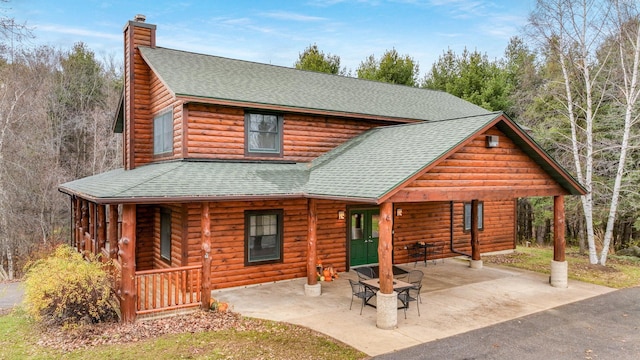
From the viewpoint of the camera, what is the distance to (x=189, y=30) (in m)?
38.1

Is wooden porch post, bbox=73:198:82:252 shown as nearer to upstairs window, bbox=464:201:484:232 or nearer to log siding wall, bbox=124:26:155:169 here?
log siding wall, bbox=124:26:155:169

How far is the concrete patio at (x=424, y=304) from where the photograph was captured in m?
7.79

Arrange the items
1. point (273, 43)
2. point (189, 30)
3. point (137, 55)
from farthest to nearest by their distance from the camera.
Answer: point (273, 43) → point (189, 30) → point (137, 55)

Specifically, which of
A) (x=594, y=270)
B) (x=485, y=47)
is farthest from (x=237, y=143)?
(x=485, y=47)

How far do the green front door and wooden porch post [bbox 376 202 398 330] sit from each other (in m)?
4.80

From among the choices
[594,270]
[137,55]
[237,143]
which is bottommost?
[594,270]

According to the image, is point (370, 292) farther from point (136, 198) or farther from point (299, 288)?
point (136, 198)

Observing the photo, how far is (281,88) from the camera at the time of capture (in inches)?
524

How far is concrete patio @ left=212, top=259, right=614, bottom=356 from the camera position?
7.79m

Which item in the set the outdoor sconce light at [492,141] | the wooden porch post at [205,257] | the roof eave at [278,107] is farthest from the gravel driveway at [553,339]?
the roof eave at [278,107]

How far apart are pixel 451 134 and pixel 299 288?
556cm

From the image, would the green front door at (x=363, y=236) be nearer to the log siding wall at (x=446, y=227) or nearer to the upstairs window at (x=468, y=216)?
the log siding wall at (x=446, y=227)

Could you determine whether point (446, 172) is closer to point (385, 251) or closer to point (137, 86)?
point (385, 251)

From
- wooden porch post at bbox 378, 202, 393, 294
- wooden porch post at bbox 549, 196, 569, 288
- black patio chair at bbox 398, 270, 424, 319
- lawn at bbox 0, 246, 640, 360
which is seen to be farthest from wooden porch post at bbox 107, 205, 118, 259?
wooden porch post at bbox 549, 196, 569, 288
